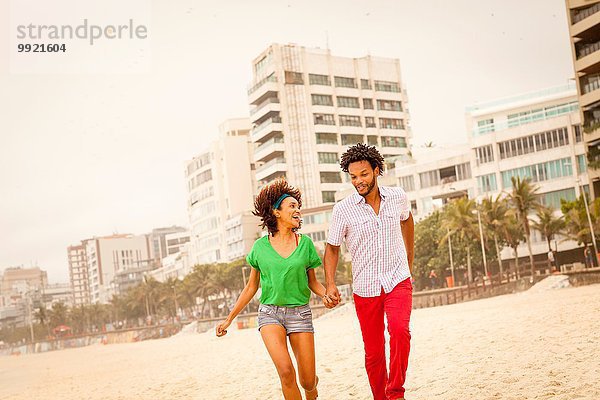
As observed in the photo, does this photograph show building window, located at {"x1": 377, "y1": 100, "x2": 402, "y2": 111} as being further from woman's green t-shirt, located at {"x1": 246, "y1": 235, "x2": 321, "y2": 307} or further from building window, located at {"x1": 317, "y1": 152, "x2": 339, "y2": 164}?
woman's green t-shirt, located at {"x1": 246, "y1": 235, "x2": 321, "y2": 307}

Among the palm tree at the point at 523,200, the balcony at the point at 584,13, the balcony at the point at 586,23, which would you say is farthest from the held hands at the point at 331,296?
the palm tree at the point at 523,200

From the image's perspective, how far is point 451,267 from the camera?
191 ft

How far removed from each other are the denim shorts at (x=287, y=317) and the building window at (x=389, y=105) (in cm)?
9449

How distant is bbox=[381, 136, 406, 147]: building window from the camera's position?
3962 inches

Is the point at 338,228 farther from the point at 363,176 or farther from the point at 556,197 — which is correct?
the point at 556,197

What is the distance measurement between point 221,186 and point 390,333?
100 meters

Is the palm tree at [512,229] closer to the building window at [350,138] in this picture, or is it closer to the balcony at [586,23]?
the balcony at [586,23]

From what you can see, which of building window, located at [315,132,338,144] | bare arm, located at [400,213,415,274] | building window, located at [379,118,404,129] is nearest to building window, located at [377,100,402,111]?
building window, located at [379,118,404,129]

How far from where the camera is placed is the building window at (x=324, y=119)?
311 ft

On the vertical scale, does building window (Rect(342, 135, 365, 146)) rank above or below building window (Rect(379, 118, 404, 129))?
below

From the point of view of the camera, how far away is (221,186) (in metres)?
106

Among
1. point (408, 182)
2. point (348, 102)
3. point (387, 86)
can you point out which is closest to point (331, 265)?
point (408, 182)

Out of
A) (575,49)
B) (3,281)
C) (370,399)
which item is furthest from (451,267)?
(3,281)

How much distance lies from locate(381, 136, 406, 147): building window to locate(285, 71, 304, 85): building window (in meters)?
12.9
